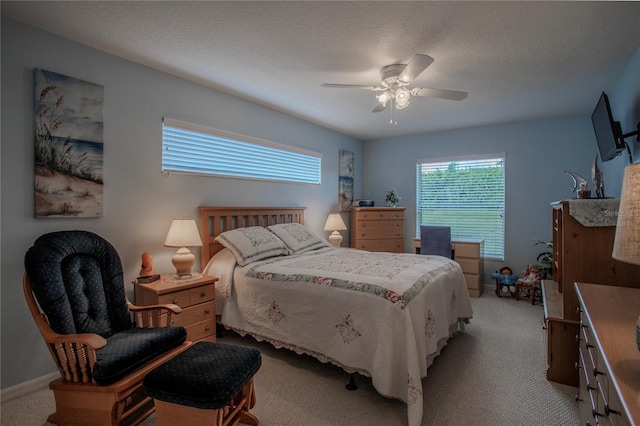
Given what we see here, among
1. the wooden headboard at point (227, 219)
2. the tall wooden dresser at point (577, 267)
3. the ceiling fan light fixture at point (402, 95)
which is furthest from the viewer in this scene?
the wooden headboard at point (227, 219)

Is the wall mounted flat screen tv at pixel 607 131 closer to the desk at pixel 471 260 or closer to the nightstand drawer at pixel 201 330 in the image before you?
the desk at pixel 471 260

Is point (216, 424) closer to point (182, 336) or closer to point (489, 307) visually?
point (182, 336)

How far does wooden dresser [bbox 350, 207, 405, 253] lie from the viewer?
5270 millimetres

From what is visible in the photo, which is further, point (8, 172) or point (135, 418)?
A: point (8, 172)

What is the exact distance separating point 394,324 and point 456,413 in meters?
0.66

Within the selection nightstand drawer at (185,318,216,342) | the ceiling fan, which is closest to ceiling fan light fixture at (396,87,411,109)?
the ceiling fan

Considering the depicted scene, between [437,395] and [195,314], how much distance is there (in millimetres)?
1939

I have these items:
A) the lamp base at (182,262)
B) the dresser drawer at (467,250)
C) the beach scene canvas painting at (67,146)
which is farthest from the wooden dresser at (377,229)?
the beach scene canvas painting at (67,146)

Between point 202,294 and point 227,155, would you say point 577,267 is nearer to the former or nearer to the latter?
point 202,294

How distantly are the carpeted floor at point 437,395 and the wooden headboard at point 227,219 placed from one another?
3.12ft

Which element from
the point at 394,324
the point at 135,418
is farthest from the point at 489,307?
the point at 135,418

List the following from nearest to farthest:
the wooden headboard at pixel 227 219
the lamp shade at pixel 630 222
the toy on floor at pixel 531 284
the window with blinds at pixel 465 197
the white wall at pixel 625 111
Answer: the lamp shade at pixel 630 222, the white wall at pixel 625 111, the wooden headboard at pixel 227 219, the toy on floor at pixel 531 284, the window with blinds at pixel 465 197

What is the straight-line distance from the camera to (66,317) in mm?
1808

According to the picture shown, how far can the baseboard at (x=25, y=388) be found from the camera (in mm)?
2094
